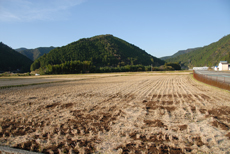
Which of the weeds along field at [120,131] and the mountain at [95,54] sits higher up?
the mountain at [95,54]

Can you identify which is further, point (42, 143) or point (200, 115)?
point (200, 115)

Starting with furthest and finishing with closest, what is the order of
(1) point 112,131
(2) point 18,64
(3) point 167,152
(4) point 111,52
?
1. (4) point 111,52
2. (2) point 18,64
3. (1) point 112,131
4. (3) point 167,152

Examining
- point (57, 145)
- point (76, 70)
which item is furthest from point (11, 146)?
point (76, 70)

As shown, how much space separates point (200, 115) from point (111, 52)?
159 metres

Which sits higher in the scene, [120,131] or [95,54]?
[95,54]

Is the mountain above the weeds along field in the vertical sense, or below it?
above

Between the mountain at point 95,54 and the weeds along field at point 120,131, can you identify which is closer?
the weeds along field at point 120,131

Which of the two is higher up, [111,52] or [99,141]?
[111,52]

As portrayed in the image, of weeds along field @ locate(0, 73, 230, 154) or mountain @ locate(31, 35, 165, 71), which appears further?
mountain @ locate(31, 35, 165, 71)

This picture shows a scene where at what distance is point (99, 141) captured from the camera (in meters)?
4.51

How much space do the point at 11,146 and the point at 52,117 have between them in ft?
8.66

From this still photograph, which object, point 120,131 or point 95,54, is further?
point 95,54

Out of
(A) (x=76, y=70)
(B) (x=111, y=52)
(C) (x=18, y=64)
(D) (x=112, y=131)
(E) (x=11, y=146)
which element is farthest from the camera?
(B) (x=111, y=52)

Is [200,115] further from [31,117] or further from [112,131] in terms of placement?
[31,117]
